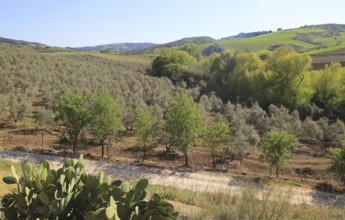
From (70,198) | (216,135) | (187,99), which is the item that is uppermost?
(70,198)

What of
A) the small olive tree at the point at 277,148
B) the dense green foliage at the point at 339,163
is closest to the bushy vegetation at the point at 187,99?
the small olive tree at the point at 277,148

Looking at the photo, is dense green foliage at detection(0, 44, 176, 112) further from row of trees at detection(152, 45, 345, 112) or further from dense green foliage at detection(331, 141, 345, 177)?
dense green foliage at detection(331, 141, 345, 177)

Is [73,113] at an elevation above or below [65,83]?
above

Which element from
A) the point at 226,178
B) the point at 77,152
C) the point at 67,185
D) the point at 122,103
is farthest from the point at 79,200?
the point at 122,103

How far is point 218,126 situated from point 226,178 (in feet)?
14.9

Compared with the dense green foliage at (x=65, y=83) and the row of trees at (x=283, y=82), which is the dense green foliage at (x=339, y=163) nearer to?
the dense green foliage at (x=65, y=83)

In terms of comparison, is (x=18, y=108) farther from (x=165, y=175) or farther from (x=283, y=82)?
(x=283, y=82)

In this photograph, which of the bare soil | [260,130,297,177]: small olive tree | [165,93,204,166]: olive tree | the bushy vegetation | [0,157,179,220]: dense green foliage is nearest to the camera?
[0,157,179,220]: dense green foliage

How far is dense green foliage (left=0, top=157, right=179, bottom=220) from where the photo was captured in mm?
6246

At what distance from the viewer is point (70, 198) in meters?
6.61

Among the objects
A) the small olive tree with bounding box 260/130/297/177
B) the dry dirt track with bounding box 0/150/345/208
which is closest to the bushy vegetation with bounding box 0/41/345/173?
the dry dirt track with bounding box 0/150/345/208

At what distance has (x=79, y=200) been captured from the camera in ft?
22.1

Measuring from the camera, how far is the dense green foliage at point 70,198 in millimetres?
6246

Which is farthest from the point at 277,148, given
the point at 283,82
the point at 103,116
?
the point at 283,82
